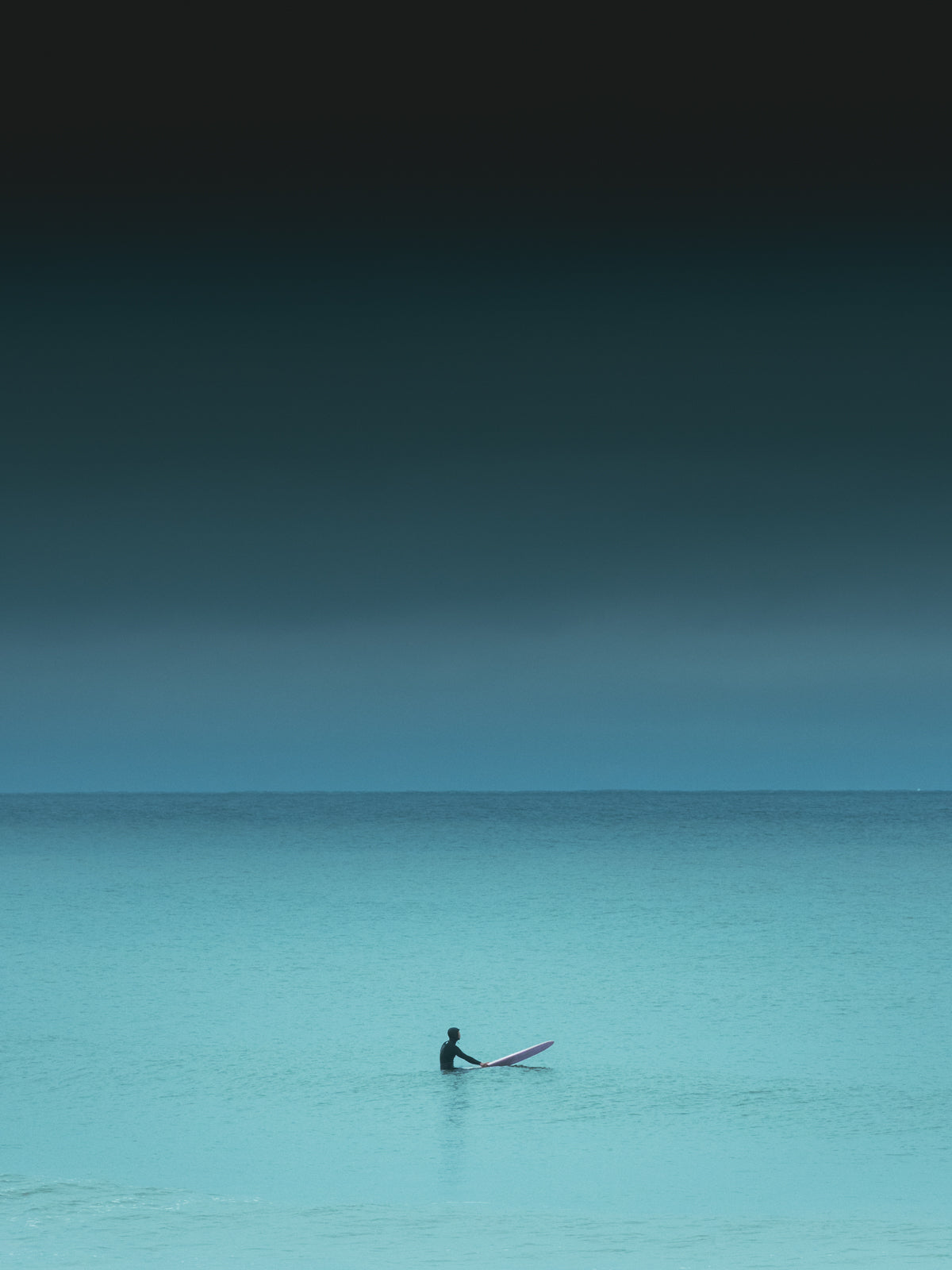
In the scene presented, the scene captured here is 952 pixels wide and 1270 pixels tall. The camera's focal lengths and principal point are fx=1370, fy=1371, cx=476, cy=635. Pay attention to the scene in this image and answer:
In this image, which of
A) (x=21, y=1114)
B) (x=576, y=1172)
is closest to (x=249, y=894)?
(x=21, y=1114)

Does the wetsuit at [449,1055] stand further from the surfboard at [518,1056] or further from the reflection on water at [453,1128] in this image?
the surfboard at [518,1056]

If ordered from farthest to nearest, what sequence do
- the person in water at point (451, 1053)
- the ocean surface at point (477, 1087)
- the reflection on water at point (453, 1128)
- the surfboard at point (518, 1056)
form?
the surfboard at point (518, 1056) < the person in water at point (451, 1053) < the reflection on water at point (453, 1128) < the ocean surface at point (477, 1087)

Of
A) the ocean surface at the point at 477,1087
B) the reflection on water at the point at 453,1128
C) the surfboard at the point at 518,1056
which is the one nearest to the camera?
the ocean surface at the point at 477,1087

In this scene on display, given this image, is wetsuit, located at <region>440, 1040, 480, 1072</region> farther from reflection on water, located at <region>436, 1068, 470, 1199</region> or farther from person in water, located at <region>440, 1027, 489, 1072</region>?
reflection on water, located at <region>436, 1068, 470, 1199</region>

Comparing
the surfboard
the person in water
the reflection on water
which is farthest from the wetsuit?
the surfboard

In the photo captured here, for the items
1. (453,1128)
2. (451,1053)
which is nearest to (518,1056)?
(451,1053)

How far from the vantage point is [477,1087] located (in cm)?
2252

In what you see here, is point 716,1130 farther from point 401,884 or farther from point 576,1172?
point 401,884

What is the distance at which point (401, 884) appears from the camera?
7131 centimetres

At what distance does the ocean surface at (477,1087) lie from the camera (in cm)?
1399

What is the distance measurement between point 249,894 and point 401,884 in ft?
32.3

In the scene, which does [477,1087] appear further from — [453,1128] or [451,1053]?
[453,1128]

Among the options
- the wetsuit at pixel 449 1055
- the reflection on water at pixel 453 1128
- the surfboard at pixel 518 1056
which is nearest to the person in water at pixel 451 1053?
the wetsuit at pixel 449 1055

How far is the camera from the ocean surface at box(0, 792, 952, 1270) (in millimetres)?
13992
